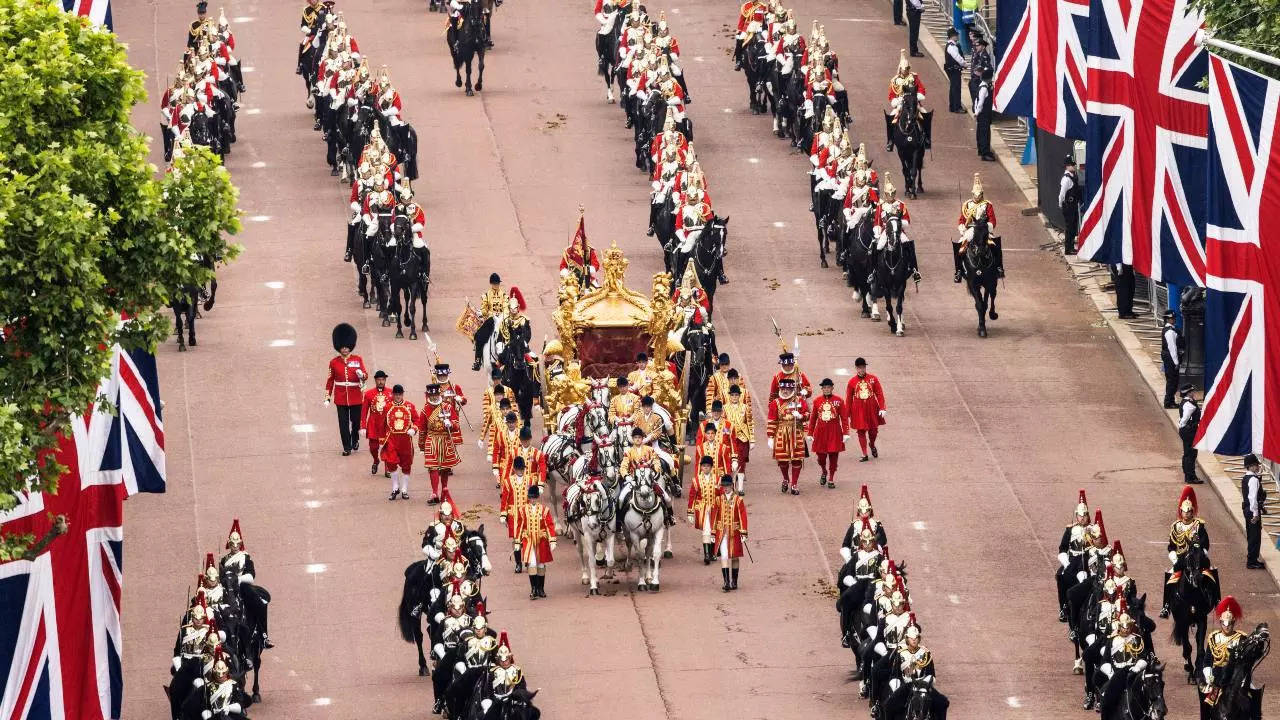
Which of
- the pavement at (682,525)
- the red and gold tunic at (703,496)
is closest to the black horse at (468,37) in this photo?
the pavement at (682,525)

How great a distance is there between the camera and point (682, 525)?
4238cm

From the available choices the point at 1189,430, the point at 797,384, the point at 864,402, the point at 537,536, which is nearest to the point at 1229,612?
the point at 537,536

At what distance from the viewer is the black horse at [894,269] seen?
50.0 m

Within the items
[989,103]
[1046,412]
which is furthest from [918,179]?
[1046,412]

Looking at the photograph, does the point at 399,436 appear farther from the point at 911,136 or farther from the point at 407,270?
the point at 911,136

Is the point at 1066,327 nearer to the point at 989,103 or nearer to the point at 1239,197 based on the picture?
the point at 989,103

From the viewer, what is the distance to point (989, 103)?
5925cm

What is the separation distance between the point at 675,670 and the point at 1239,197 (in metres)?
8.25

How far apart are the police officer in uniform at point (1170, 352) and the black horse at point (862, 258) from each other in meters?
5.51

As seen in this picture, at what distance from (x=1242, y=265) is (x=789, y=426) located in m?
9.22

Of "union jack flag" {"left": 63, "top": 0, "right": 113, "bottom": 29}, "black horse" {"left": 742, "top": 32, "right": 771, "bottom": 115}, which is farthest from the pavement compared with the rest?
"union jack flag" {"left": 63, "top": 0, "right": 113, "bottom": 29}

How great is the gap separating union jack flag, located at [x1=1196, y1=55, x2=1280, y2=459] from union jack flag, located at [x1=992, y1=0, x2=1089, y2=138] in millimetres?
8142

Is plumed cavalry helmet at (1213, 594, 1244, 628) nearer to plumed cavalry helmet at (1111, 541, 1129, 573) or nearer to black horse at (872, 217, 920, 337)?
plumed cavalry helmet at (1111, 541, 1129, 573)

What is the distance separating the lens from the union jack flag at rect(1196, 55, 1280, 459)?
3466 centimetres
